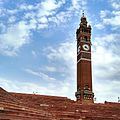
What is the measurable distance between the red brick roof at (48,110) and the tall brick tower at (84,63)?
16900 millimetres

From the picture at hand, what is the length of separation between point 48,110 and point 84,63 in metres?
24.8

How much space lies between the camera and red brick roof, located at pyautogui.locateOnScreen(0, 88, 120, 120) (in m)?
13.6

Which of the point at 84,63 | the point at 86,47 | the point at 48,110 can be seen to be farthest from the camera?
the point at 86,47

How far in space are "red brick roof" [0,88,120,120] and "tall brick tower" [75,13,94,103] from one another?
55.4 ft

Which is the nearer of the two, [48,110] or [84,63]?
[48,110]

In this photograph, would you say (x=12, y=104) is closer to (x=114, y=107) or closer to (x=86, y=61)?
(x=114, y=107)

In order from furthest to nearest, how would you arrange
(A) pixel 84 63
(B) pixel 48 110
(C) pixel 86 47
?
(C) pixel 86 47 → (A) pixel 84 63 → (B) pixel 48 110

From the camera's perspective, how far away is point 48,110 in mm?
18438

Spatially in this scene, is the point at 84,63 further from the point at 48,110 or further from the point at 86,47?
the point at 48,110

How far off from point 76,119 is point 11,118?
219 inches

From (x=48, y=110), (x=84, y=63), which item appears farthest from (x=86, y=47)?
(x=48, y=110)

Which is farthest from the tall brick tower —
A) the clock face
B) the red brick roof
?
the red brick roof

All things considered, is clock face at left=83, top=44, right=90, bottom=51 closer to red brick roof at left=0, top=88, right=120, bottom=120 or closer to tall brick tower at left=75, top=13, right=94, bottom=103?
tall brick tower at left=75, top=13, right=94, bottom=103

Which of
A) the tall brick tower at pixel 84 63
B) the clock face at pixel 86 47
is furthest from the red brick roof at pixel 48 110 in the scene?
the clock face at pixel 86 47
